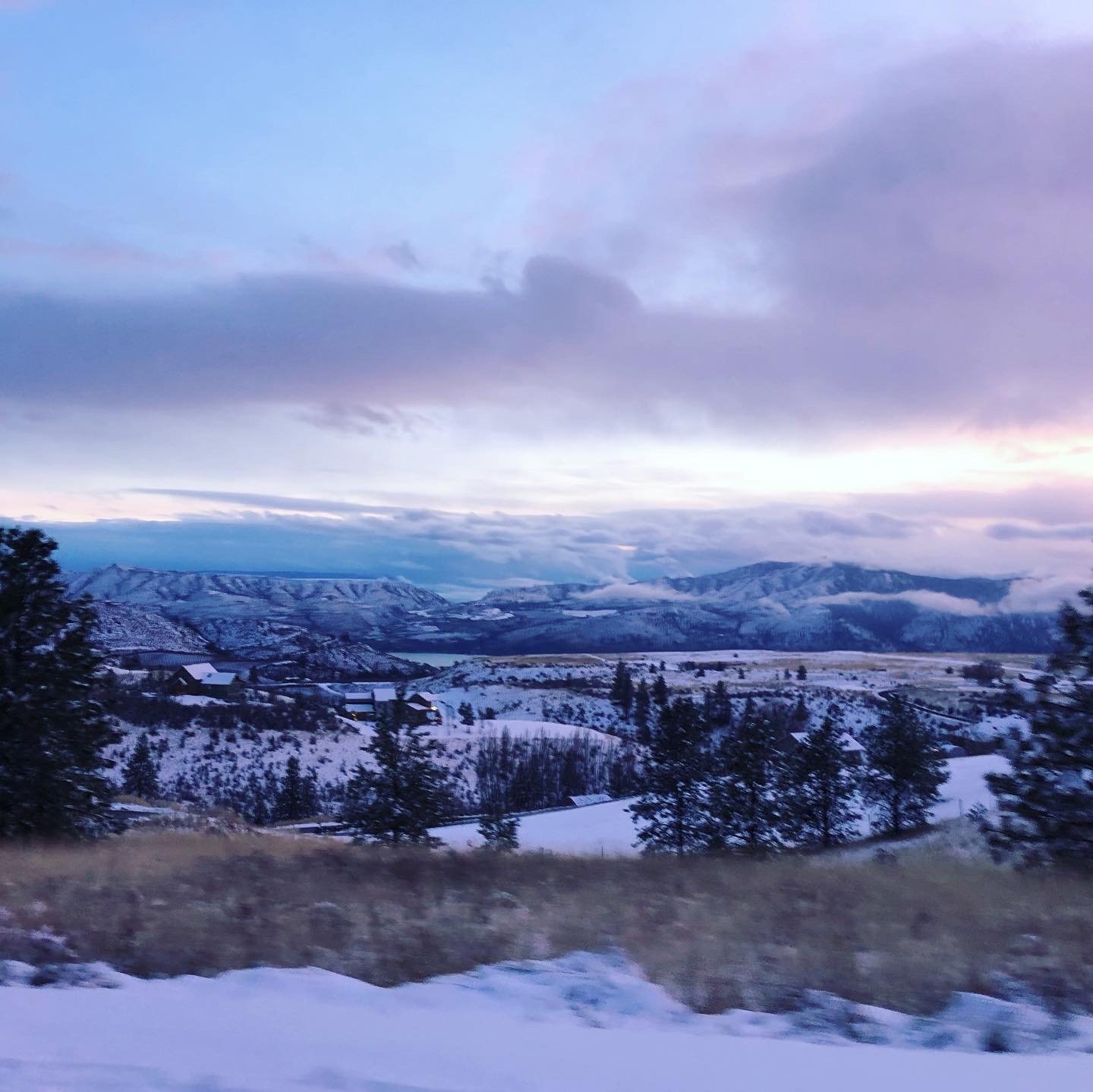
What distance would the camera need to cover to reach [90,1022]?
512cm

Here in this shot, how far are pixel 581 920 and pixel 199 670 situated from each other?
351 ft

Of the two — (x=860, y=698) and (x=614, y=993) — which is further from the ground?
(x=614, y=993)

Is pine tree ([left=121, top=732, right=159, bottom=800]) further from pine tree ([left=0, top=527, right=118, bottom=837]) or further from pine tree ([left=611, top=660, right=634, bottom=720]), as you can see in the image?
pine tree ([left=611, top=660, right=634, bottom=720])

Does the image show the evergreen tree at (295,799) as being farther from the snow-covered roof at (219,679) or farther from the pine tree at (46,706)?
the snow-covered roof at (219,679)

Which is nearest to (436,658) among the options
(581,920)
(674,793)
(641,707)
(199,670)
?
(199,670)

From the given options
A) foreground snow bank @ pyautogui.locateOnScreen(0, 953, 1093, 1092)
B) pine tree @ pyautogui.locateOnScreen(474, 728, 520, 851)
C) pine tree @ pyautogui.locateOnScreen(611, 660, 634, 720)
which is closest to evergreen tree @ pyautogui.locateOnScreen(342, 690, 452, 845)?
foreground snow bank @ pyautogui.locateOnScreen(0, 953, 1093, 1092)

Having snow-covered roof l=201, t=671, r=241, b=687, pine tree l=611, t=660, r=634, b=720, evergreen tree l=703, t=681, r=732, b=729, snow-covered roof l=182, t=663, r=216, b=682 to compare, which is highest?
evergreen tree l=703, t=681, r=732, b=729

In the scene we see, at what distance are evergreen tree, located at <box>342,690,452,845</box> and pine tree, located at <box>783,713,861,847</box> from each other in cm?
1179

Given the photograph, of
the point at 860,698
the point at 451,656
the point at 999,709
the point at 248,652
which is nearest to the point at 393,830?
the point at 999,709

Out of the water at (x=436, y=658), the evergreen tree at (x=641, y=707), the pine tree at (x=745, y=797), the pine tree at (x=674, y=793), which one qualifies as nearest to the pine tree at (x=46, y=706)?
the pine tree at (x=674, y=793)

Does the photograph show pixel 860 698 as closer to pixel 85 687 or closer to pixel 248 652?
pixel 248 652

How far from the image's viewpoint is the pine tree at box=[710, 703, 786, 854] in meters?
26.1

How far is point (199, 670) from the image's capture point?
106250mm

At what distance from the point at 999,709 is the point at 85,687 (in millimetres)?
17048
